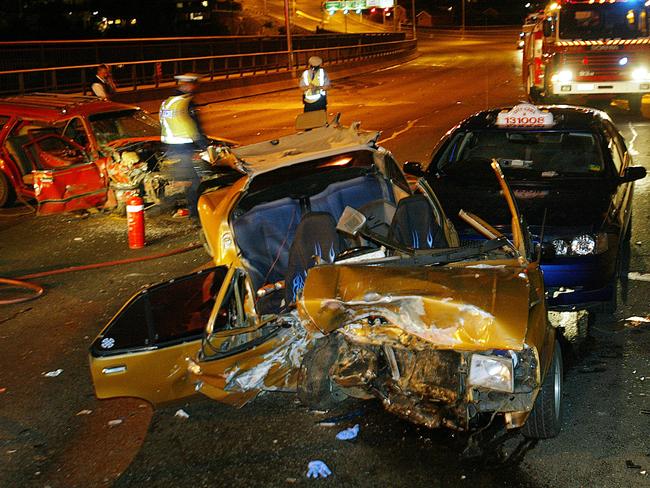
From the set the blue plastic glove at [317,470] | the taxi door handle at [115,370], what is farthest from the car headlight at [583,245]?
the taxi door handle at [115,370]

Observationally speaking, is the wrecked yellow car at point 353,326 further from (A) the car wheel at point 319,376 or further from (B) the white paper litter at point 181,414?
(B) the white paper litter at point 181,414

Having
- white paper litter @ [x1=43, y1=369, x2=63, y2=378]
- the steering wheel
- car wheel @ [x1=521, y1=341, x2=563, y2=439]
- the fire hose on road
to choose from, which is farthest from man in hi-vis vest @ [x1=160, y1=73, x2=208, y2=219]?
car wheel @ [x1=521, y1=341, x2=563, y2=439]

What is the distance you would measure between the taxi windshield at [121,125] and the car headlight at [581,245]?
291 inches

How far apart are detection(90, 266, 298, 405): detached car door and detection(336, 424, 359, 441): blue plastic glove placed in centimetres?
48

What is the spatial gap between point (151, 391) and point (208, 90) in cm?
2673

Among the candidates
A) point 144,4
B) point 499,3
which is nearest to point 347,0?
point 144,4

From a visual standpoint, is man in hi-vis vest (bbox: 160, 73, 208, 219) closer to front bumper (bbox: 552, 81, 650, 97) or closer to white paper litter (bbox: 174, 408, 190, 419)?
white paper litter (bbox: 174, 408, 190, 419)

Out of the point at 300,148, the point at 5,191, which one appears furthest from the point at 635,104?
the point at 300,148

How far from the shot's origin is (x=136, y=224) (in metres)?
9.78

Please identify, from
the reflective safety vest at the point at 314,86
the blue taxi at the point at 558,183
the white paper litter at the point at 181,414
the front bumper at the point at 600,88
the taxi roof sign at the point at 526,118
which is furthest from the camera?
the front bumper at the point at 600,88

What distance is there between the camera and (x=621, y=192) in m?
7.23

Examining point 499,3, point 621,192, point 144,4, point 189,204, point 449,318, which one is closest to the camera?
point 449,318

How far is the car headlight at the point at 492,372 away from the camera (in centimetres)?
411

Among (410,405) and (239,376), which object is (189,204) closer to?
(239,376)
